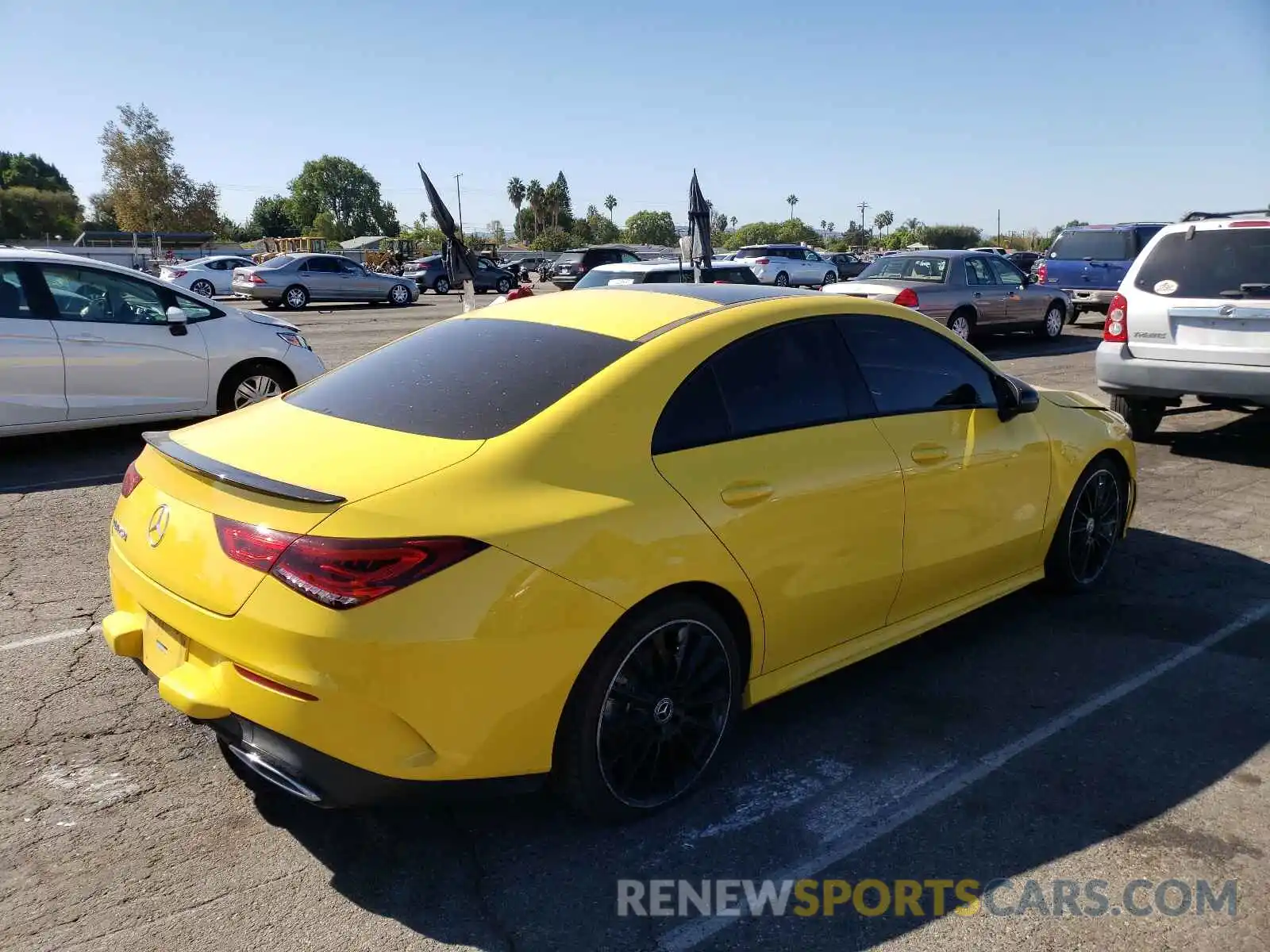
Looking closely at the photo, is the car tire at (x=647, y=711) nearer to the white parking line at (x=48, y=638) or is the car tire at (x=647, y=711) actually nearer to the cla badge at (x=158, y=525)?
the cla badge at (x=158, y=525)

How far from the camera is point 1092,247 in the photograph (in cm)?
1978

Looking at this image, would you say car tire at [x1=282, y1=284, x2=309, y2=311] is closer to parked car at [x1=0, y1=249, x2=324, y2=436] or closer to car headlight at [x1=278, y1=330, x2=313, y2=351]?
car headlight at [x1=278, y1=330, x2=313, y2=351]

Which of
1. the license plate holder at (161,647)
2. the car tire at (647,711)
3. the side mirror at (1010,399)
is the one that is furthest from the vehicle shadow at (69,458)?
the side mirror at (1010,399)

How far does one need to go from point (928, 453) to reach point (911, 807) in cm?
140

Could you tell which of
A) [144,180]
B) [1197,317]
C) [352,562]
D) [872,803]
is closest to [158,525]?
[352,562]

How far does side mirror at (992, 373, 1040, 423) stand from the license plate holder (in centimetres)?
338

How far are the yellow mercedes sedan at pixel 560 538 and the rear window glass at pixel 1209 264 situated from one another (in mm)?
4949

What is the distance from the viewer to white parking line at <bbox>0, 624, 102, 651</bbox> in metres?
4.38

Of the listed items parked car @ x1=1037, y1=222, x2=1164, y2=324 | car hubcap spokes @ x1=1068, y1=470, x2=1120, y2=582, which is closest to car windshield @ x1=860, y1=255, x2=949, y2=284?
parked car @ x1=1037, y1=222, x2=1164, y2=324

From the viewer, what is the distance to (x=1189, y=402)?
464 inches

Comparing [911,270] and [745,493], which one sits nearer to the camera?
[745,493]

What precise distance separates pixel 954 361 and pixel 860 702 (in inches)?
60.5

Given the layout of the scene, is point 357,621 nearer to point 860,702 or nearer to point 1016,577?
point 860,702

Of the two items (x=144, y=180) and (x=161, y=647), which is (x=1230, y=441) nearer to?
(x=161, y=647)
